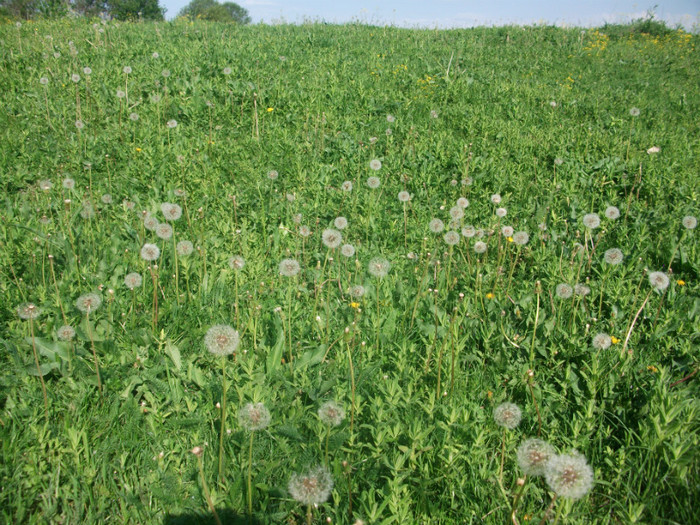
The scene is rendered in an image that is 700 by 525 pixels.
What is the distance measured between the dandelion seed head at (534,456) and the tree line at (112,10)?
13463mm

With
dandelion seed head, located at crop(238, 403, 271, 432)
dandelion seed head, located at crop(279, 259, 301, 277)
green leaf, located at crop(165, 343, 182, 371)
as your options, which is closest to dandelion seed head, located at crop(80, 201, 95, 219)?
green leaf, located at crop(165, 343, 182, 371)

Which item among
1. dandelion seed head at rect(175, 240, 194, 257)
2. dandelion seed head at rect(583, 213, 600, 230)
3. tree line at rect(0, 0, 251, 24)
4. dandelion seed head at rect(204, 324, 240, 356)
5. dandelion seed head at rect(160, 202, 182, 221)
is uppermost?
tree line at rect(0, 0, 251, 24)

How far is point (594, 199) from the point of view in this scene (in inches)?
170

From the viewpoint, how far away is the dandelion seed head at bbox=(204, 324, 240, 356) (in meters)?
1.83

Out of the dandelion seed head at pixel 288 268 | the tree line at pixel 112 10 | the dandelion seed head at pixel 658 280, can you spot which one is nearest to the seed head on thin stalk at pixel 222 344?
the dandelion seed head at pixel 288 268

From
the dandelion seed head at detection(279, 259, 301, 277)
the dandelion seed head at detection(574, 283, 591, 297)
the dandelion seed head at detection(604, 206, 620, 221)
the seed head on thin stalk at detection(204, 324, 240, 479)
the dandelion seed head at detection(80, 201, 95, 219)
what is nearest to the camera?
the seed head on thin stalk at detection(204, 324, 240, 479)

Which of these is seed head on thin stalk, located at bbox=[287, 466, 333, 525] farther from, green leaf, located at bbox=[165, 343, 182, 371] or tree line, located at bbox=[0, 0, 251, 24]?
tree line, located at bbox=[0, 0, 251, 24]

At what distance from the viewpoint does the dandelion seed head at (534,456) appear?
154 cm

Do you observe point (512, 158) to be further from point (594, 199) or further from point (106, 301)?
point (106, 301)

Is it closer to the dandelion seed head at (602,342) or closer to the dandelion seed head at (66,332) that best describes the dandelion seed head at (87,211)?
the dandelion seed head at (66,332)

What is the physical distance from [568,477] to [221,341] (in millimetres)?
1302

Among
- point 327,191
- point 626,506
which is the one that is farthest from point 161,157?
point 626,506

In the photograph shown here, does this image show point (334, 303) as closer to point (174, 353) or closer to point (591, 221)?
point (174, 353)

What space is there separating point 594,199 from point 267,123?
3.74 metres
